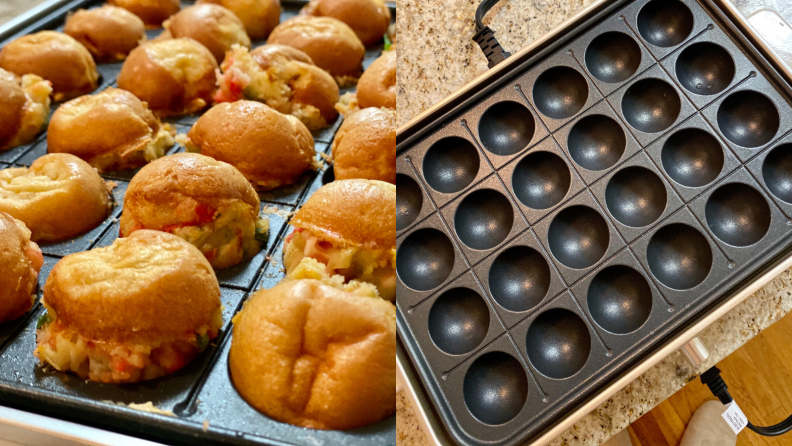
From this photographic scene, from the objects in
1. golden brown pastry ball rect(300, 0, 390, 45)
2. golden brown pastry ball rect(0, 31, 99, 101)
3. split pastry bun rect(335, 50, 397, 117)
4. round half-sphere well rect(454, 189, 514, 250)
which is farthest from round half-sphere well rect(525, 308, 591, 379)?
golden brown pastry ball rect(0, 31, 99, 101)

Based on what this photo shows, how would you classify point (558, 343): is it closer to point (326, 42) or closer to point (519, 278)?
point (519, 278)

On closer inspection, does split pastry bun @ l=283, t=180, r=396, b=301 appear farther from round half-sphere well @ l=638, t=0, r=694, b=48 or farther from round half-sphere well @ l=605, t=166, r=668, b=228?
round half-sphere well @ l=638, t=0, r=694, b=48

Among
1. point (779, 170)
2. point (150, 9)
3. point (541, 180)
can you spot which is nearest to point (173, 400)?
point (541, 180)

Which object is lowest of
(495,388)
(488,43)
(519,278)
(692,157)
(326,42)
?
(495,388)

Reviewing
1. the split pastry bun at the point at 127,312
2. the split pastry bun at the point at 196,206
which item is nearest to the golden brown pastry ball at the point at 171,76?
the split pastry bun at the point at 196,206

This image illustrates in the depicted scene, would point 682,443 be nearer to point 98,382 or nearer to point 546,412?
point 546,412

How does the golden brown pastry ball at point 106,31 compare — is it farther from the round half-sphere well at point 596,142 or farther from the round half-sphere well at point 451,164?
the round half-sphere well at point 596,142
